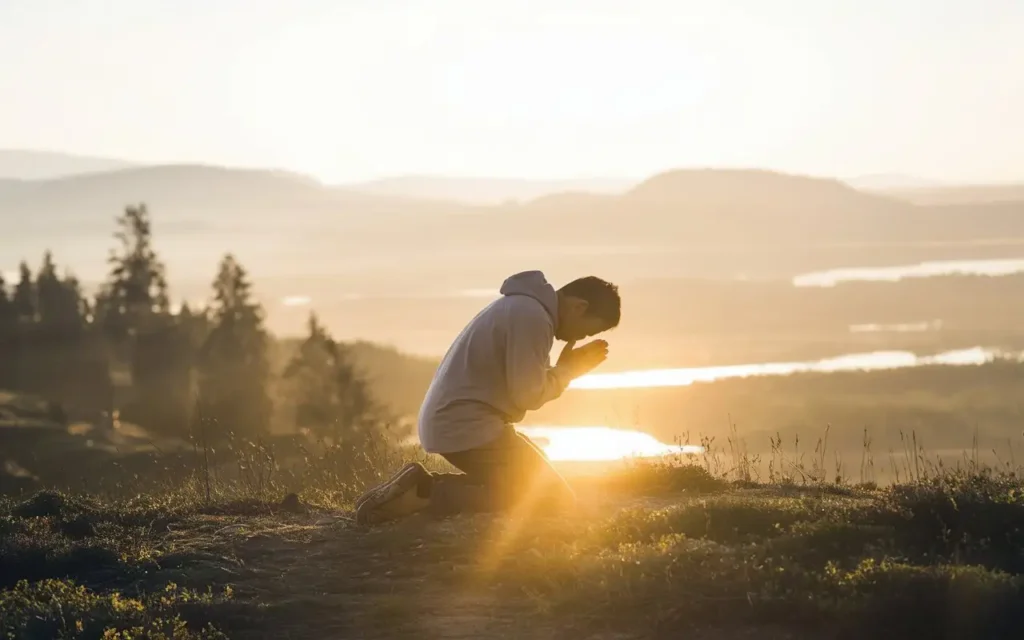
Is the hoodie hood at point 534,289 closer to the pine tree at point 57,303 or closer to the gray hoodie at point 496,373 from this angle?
the gray hoodie at point 496,373

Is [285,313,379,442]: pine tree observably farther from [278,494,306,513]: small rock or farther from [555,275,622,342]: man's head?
[555,275,622,342]: man's head

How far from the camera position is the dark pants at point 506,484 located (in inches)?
417

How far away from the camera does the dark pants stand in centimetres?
1059

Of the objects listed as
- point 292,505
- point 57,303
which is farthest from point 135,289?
point 292,505

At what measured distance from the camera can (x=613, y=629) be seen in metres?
7.61

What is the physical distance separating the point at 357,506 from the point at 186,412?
85.5m

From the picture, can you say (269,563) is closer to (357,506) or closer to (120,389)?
(357,506)

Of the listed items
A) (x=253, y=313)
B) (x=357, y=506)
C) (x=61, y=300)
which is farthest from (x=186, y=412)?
(x=357, y=506)

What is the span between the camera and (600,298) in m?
9.95

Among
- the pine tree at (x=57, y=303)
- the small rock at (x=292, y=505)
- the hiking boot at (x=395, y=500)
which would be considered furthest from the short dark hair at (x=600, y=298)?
the pine tree at (x=57, y=303)

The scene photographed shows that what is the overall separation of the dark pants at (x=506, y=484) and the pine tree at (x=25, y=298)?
96.2 m

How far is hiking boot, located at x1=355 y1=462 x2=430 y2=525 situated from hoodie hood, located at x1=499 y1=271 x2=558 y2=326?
1920mm

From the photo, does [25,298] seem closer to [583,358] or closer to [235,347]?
[235,347]

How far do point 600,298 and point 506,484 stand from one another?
76.2 inches
